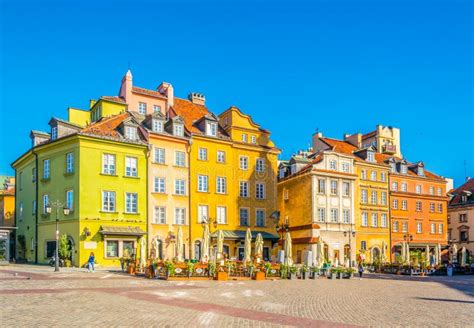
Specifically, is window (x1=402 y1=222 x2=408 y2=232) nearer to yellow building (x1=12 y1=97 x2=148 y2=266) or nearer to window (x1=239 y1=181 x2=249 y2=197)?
window (x1=239 y1=181 x2=249 y2=197)

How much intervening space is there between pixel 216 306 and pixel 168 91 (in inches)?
1532

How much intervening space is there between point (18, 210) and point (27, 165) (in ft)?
17.0

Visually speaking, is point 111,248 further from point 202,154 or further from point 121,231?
point 202,154

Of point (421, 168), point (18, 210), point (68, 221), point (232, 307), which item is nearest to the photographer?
point (232, 307)

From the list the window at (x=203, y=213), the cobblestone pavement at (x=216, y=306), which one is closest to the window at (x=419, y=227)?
the window at (x=203, y=213)

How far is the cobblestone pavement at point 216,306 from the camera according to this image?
14.8 metres

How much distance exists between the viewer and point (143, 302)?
737 inches

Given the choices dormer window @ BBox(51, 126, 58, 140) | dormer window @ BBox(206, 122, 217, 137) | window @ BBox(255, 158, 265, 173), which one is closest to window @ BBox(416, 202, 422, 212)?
window @ BBox(255, 158, 265, 173)

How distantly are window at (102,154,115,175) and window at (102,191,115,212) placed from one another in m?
1.76

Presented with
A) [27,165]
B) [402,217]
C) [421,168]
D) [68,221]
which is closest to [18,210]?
[27,165]

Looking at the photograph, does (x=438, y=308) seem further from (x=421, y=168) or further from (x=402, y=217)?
(x=421, y=168)

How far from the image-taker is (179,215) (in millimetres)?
48156

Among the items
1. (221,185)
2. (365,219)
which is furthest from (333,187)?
(221,185)

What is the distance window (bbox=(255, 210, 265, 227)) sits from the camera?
53.4m
